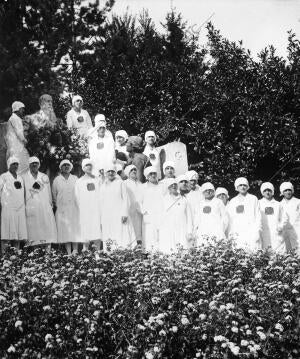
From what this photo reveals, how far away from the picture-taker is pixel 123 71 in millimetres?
17844

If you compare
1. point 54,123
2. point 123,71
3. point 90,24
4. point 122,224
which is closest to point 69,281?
point 122,224

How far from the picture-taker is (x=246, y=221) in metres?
12.5

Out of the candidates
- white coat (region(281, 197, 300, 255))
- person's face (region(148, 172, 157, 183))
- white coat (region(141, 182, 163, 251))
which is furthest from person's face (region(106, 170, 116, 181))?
white coat (region(281, 197, 300, 255))

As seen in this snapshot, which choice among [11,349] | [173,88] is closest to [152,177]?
[173,88]

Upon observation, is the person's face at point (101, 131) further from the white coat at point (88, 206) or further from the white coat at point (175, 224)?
the white coat at point (175, 224)

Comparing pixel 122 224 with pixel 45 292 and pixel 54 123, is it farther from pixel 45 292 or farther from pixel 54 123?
pixel 45 292

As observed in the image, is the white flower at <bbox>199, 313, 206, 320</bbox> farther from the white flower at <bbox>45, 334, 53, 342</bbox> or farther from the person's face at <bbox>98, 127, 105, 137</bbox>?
the person's face at <bbox>98, 127, 105, 137</bbox>

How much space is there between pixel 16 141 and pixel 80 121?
2.44 metres

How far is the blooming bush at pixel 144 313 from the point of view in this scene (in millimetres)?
6281

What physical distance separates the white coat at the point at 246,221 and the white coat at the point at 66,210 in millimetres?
3051

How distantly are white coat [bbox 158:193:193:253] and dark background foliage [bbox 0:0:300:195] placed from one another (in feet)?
8.33

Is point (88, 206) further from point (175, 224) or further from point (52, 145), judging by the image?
point (52, 145)

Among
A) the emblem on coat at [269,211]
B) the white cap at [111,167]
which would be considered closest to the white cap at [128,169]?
the white cap at [111,167]

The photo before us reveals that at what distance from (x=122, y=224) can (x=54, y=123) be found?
10.4 feet
